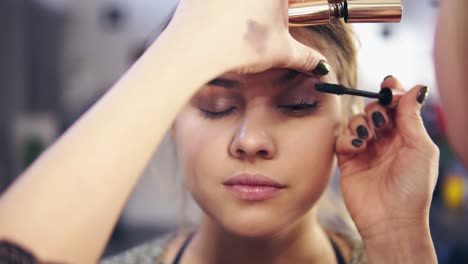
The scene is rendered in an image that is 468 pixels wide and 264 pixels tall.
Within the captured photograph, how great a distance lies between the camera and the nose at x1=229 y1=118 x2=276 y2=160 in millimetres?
509

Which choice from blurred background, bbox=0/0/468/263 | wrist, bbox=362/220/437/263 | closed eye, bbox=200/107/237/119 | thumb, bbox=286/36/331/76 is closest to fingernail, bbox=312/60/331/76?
thumb, bbox=286/36/331/76

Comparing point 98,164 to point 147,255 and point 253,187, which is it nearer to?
point 253,187

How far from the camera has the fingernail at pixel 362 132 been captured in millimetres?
599

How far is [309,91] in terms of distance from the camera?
547 millimetres

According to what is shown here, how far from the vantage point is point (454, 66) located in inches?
20.0

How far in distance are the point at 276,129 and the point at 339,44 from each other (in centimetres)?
16

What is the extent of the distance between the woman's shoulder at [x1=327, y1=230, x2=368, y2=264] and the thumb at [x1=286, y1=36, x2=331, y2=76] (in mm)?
329

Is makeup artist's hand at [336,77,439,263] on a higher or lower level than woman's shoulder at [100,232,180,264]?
higher

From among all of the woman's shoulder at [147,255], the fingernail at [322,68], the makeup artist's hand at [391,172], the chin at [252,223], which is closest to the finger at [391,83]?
the makeup artist's hand at [391,172]

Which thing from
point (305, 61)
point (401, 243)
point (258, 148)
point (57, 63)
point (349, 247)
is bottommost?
point (57, 63)

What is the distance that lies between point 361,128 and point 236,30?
0.26 metres

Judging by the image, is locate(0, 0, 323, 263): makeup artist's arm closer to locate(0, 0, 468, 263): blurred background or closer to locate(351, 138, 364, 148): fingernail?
locate(351, 138, 364, 148): fingernail

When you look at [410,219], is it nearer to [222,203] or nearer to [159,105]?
[222,203]

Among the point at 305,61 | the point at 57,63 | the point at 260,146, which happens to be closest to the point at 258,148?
the point at 260,146
